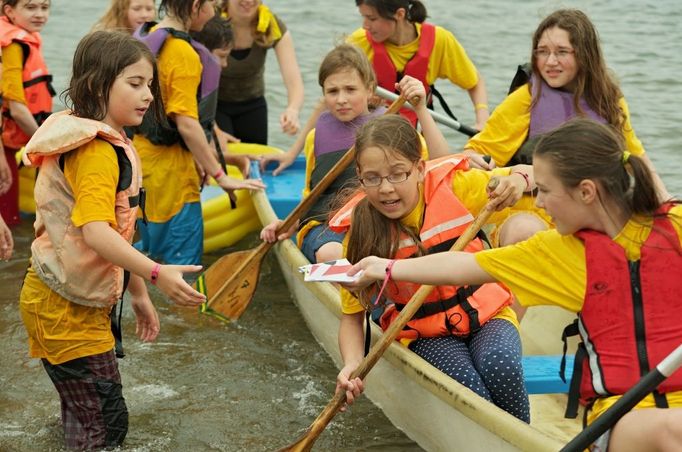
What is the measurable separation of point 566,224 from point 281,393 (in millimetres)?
2144

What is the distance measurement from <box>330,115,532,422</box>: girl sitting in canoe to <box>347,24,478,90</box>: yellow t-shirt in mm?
2075

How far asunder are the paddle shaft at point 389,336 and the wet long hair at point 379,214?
5.7 inches

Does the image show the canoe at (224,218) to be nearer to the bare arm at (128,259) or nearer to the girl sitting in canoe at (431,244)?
the girl sitting in canoe at (431,244)

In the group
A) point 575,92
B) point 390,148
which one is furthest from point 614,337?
point 575,92

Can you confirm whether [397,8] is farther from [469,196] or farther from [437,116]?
[469,196]

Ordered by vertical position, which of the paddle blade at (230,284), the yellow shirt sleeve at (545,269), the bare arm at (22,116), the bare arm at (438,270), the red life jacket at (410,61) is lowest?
the paddle blade at (230,284)

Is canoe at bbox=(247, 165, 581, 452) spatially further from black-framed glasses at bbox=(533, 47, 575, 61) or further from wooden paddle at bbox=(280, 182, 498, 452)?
black-framed glasses at bbox=(533, 47, 575, 61)

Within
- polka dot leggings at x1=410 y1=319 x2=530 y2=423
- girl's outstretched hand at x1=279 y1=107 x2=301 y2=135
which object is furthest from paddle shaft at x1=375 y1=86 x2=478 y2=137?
polka dot leggings at x1=410 y1=319 x2=530 y2=423

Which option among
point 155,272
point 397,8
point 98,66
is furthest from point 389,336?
point 397,8

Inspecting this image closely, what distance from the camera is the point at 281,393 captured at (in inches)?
191

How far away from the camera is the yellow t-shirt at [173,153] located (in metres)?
5.24

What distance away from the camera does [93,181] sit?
140 inches

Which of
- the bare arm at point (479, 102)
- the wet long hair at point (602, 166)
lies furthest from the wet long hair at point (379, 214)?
the bare arm at point (479, 102)

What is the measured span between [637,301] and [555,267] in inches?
8.8
